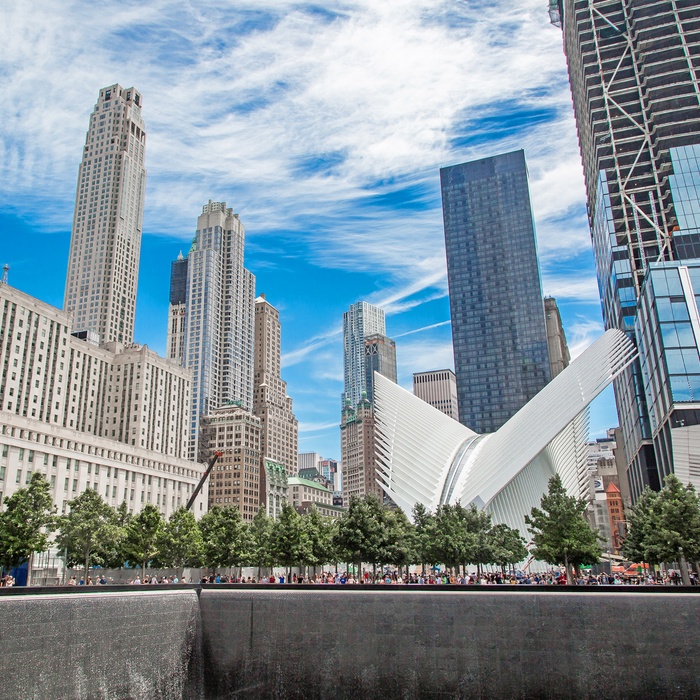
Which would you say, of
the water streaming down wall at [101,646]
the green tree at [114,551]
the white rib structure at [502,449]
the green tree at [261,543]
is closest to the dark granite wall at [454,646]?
the water streaming down wall at [101,646]

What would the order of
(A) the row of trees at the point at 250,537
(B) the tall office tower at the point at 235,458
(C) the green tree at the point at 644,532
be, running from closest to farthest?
(C) the green tree at the point at 644,532 → (A) the row of trees at the point at 250,537 → (B) the tall office tower at the point at 235,458

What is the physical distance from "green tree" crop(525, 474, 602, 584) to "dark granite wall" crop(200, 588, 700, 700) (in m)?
22.6

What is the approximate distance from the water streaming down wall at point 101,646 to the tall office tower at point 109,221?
15009 centimetres

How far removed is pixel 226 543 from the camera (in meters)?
62.2

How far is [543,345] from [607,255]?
8810 cm

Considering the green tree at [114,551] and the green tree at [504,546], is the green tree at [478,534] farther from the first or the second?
the green tree at [114,551]

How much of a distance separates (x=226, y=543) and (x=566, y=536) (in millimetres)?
31107

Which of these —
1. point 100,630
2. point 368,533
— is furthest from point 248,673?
point 368,533

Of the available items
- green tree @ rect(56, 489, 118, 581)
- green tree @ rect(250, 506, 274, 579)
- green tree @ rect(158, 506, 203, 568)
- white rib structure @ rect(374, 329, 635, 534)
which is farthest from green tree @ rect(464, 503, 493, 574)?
green tree @ rect(56, 489, 118, 581)

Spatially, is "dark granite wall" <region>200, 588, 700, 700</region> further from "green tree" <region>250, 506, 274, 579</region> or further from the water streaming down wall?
"green tree" <region>250, 506, 274, 579</region>

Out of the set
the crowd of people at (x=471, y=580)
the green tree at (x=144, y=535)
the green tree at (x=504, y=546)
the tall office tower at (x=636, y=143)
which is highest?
the tall office tower at (x=636, y=143)

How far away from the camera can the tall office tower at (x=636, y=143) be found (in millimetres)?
100625

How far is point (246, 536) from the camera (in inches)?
2596

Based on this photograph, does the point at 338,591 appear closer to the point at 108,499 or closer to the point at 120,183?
the point at 108,499
